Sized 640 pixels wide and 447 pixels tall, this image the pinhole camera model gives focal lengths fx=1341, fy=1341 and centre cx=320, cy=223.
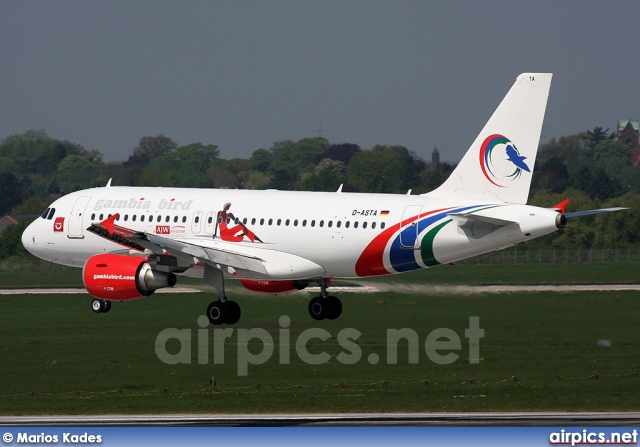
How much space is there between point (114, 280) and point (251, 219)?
22.1 feet

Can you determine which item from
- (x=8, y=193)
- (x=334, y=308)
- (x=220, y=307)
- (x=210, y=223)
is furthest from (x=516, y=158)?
(x=8, y=193)

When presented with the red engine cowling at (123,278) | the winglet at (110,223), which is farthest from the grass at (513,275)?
the red engine cowling at (123,278)

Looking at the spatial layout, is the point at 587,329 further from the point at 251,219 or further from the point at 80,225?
the point at 80,225

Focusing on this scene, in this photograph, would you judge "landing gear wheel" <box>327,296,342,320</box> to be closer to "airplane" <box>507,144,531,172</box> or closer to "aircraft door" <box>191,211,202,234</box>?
"aircraft door" <box>191,211,202,234</box>

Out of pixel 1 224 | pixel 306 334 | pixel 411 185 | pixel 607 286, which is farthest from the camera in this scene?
pixel 411 185

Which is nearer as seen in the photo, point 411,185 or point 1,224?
point 1,224

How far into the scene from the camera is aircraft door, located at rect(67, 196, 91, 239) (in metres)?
64.0

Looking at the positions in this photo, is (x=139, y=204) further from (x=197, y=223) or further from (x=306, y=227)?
(x=306, y=227)

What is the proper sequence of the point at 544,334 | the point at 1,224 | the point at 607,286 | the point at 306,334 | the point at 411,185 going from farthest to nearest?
the point at 411,185 → the point at 1,224 → the point at 607,286 → the point at 306,334 → the point at 544,334

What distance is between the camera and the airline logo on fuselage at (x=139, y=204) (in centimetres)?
6209

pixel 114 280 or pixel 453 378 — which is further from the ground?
pixel 114 280

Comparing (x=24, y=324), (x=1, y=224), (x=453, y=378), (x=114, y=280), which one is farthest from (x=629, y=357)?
(x=1, y=224)

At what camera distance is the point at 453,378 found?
2413 inches

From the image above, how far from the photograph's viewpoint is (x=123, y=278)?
6003 cm
